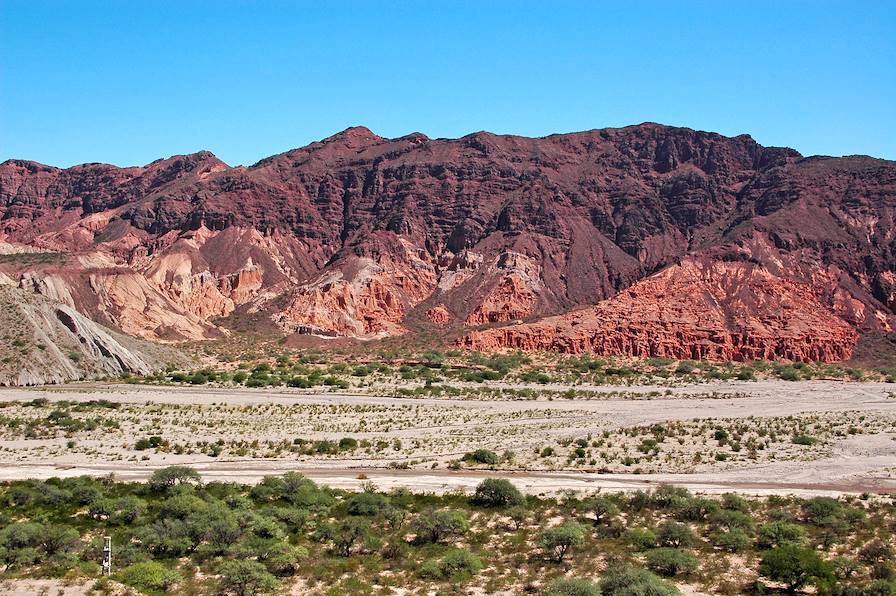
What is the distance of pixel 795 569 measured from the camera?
2152 centimetres

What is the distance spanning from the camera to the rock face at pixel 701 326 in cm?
10969

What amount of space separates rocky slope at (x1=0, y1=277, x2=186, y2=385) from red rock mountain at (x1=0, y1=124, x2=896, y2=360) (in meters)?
30.0

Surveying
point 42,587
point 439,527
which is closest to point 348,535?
point 439,527

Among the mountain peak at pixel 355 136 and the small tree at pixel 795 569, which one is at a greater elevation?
the mountain peak at pixel 355 136

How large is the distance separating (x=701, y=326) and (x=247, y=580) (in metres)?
100

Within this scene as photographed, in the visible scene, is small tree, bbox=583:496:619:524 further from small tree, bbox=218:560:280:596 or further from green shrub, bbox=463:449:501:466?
small tree, bbox=218:560:280:596

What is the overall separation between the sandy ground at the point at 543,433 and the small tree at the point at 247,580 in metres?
12.4

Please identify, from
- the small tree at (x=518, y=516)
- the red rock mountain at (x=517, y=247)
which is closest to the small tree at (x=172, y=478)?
the small tree at (x=518, y=516)

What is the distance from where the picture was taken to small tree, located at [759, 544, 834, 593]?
21469mm

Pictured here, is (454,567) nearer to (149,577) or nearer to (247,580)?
(247,580)

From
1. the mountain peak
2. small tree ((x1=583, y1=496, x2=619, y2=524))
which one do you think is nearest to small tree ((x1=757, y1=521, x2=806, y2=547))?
small tree ((x1=583, y1=496, x2=619, y2=524))

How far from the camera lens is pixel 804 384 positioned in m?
87.9

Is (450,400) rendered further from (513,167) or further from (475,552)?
(513,167)

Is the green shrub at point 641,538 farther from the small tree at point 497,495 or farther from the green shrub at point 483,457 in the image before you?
the green shrub at point 483,457
